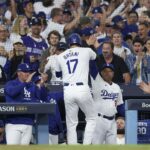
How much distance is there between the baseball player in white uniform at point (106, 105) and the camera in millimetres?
10102

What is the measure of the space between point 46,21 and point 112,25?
1.17 metres

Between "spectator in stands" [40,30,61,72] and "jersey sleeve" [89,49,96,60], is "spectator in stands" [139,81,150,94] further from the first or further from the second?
"spectator in stands" [40,30,61,72]

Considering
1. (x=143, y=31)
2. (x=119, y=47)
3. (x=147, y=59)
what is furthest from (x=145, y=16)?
(x=147, y=59)

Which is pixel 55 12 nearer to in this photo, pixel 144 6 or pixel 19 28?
pixel 19 28

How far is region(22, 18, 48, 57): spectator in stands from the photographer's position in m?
11.9

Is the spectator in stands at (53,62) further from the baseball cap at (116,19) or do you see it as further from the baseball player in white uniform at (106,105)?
the baseball cap at (116,19)

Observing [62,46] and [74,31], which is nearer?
[62,46]

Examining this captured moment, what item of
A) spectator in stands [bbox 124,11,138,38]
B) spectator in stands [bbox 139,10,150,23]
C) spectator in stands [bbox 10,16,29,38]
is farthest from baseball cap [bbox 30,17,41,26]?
spectator in stands [bbox 139,10,150,23]

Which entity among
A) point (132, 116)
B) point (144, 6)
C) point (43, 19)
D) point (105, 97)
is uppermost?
point (144, 6)

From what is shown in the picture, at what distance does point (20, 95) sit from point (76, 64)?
2.81 ft

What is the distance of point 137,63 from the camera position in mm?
11469

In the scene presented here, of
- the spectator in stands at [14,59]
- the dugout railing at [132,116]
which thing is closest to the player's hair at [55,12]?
the spectator in stands at [14,59]

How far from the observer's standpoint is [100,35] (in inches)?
484

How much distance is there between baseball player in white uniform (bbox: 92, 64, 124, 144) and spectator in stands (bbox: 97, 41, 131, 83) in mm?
722
